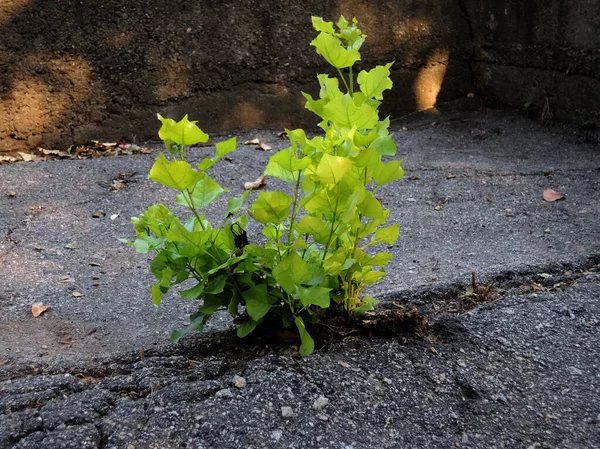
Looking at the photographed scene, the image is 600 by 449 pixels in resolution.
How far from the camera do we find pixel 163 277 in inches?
59.3

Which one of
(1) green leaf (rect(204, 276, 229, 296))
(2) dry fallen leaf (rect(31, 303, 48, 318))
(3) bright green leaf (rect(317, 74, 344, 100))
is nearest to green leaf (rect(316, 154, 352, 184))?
(3) bright green leaf (rect(317, 74, 344, 100))

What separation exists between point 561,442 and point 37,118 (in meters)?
3.64

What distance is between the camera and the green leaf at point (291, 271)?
4.72 ft

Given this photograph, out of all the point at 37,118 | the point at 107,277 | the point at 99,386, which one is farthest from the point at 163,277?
the point at 37,118

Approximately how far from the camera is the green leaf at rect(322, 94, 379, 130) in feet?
4.80

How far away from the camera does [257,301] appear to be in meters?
1.55

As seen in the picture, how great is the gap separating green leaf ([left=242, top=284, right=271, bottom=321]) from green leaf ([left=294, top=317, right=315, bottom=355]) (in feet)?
0.25

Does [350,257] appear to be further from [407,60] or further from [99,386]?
[407,60]

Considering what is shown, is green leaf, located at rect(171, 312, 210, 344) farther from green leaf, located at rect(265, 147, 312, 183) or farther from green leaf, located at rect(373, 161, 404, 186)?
green leaf, located at rect(373, 161, 404, 186)

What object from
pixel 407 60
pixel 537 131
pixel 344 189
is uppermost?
pixel 344 189

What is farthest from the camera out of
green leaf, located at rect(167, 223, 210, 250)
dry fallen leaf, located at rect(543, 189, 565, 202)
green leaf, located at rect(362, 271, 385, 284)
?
dry fallen leaf, located at rect(543, 189, 565, 202)

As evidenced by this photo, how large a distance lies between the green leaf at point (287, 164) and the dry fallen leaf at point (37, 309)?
1.15 meters

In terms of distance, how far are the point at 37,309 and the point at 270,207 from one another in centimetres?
115

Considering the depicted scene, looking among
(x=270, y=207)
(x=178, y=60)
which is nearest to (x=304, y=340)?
(x=270, y=207)
